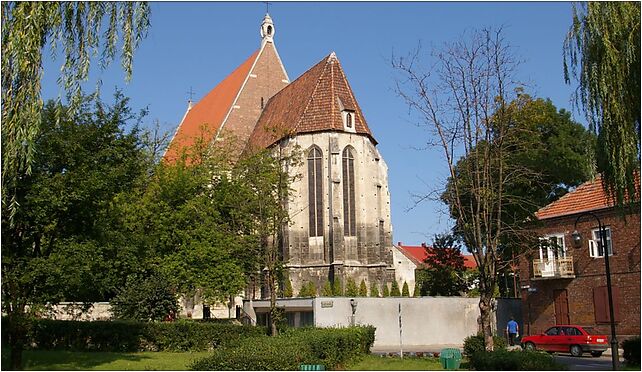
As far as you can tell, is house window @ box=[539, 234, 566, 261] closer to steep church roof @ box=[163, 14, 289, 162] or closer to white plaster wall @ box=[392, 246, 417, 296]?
steep church roof @ box=[163, 14, 289, 162]

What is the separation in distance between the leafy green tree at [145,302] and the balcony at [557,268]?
665 inches

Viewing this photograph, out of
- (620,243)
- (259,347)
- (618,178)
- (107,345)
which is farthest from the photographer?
(620,243)

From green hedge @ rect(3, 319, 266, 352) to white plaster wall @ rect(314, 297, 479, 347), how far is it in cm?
583

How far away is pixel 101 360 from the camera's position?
20688 mm

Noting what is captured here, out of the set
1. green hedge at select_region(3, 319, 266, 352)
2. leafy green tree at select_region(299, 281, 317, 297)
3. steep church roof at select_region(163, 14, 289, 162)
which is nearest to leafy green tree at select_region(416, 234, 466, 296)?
leafy green tree at select_region(299, 281, 317, 297)

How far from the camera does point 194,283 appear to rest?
31438mm

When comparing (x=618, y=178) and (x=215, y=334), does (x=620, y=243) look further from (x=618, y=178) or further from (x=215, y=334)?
(x=215, y=334)

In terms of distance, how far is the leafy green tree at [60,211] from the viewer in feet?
53.6

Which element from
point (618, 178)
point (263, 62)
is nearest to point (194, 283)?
point (618, 178)

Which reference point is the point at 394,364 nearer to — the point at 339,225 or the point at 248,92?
the point at 339,225

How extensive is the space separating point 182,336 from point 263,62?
32008 mm

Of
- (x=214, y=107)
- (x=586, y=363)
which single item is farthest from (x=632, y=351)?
(x=214, y=107)

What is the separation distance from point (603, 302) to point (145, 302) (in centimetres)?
1962

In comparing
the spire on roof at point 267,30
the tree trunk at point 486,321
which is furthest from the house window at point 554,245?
the spire on roof at point 267,30
